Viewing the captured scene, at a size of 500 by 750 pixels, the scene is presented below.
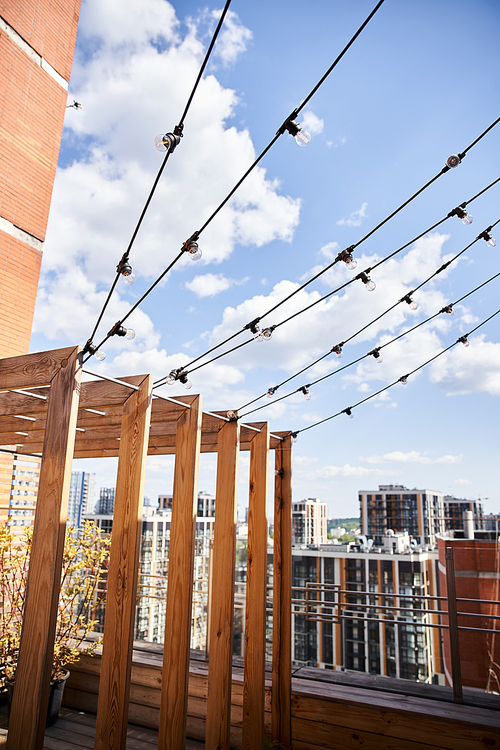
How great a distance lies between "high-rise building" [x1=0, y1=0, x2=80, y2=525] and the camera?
4957 mm

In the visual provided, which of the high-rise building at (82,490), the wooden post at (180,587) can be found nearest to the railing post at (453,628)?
the wooden post at (180,587)

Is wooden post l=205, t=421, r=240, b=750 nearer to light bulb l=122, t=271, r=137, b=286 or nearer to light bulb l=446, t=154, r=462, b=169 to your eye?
light bulb l=122, t=271, r=137, b=286

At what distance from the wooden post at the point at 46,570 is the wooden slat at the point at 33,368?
1.1 inches

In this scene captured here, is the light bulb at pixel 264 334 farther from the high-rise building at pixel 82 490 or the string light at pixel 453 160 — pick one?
the high-rise building at pixel 82 490

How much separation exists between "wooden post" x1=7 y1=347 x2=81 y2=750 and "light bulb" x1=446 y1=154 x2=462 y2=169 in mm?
1960

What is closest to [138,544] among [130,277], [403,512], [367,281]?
[130,277]

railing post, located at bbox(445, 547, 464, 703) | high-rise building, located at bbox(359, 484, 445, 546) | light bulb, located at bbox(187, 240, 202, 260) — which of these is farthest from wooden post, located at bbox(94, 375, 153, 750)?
high-rise building, located at bbox(359, 484, 445, 546)

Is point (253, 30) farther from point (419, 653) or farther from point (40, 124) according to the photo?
point (419, 653)

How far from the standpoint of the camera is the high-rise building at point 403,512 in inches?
1460

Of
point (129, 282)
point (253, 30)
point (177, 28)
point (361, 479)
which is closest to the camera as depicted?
point (129, 282)

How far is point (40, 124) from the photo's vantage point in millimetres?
5430

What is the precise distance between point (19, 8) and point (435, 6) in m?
4.56

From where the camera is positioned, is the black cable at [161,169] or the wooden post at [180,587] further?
the wooden post at [180,587]

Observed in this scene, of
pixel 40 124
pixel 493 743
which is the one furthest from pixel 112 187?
pixel 493 743
